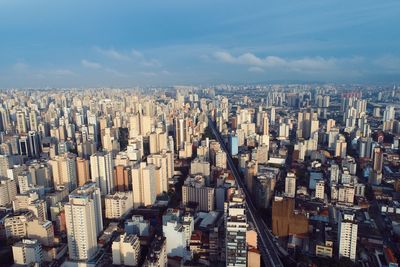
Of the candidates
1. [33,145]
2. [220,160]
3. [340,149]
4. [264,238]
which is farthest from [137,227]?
[340,149]

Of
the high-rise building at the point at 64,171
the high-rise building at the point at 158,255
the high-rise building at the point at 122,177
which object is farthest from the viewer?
the high-rise building at the point at 64,171

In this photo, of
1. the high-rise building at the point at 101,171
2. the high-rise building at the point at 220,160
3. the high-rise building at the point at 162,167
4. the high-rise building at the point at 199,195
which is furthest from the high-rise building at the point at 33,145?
the high-rise building at the point at 199,195

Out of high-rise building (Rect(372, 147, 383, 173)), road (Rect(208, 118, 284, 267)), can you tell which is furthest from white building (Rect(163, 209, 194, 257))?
high-rise building (Rect(372, 147, 383, 173))

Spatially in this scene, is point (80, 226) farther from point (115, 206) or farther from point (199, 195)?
point (199, 195)

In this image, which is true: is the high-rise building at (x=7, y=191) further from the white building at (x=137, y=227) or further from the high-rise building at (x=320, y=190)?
the high-rise building at (x=320, y=190)

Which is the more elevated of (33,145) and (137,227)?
(33,145)
